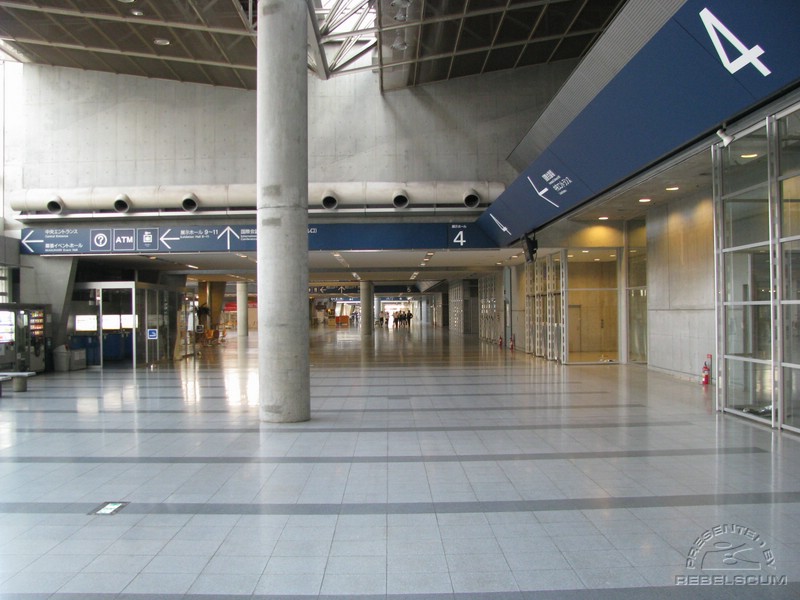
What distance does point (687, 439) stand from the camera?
25.7 ft

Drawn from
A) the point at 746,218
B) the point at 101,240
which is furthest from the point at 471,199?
the point at 101,240

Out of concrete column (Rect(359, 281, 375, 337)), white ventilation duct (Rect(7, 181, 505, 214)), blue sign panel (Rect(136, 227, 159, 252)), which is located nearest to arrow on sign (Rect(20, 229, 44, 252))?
white ventilation duct (Rect(7, 181, 505, 214))

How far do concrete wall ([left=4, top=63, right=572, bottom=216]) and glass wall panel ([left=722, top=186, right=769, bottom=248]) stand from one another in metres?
9.65

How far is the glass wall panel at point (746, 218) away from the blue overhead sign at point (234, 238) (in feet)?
30.3

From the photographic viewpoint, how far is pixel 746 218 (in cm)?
902

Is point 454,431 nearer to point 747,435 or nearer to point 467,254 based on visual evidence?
point 747,435

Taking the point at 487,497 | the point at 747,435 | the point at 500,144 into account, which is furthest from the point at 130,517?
the point at 500,144

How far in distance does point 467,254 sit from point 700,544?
16.4 m

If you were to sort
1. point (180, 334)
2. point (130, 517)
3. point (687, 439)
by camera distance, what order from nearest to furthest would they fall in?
point (130, 517) < point (687, 439) < point (180, 334)

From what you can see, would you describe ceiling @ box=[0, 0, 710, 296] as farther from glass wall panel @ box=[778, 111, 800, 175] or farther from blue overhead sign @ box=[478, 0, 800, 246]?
glass wall panel @ box=[778, 111, 800, 175]

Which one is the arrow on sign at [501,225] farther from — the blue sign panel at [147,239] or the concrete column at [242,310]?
the concrete column at [242,310]

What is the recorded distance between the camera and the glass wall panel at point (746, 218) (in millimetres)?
8664

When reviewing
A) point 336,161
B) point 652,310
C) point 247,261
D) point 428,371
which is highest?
point 336,161

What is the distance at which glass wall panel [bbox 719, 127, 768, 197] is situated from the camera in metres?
8.41
